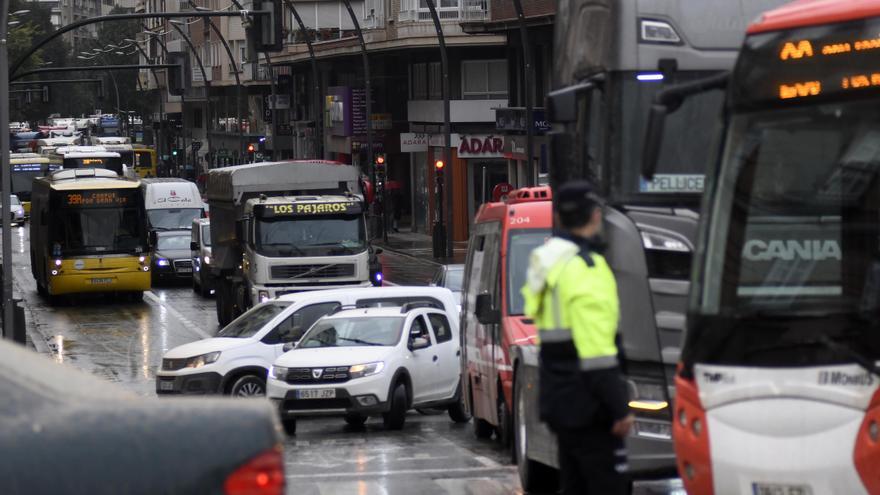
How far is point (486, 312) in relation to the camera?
46.3 ft

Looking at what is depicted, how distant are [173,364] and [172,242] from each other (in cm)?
2430

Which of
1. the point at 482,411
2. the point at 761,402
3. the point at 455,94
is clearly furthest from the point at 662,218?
the point at 455,94

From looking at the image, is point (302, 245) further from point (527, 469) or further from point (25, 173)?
point (25, 173)

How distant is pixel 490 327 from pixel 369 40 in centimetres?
4836

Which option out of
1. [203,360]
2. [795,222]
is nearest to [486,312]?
[795,222]

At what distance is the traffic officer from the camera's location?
23.6 feet

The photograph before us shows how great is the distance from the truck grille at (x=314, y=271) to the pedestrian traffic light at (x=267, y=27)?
4384mm

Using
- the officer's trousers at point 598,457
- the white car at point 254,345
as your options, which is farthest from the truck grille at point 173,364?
the officer's trousers at point 598,457

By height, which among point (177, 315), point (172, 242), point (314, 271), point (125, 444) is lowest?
point (177, 315)

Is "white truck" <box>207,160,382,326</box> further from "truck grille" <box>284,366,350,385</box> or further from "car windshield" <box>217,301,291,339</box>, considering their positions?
"truck grille" <box>284,366,350,385</box>

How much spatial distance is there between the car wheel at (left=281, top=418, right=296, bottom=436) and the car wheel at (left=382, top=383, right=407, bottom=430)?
40.7 inches

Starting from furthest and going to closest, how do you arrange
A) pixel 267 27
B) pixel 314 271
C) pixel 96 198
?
pixel 96 198 < pixel 267 27 < pixel 314 271

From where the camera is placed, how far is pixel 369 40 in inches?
2454

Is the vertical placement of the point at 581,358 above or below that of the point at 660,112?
below
